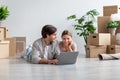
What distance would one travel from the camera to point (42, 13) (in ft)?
22.1

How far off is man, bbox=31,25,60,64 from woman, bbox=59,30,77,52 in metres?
0.20

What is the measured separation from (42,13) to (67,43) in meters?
2.80

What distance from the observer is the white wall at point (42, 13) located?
6.64m

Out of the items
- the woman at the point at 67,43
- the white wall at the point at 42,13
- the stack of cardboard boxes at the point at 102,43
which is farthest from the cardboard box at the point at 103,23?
the woman at the point at 67,43

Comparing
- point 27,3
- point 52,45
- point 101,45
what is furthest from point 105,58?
point 27,3

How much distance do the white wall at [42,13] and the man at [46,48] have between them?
2.78 m

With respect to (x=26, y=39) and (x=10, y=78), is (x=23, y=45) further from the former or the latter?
(x=10, y=78)

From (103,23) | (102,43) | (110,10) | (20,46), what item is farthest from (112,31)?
(20,46)

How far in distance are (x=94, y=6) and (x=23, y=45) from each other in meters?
1.92

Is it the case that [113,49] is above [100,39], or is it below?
below

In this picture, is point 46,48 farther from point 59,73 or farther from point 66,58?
point 59,73

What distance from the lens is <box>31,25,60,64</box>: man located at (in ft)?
12.5

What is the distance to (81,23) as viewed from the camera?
252 inches

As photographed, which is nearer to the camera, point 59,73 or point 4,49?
point 59,73
